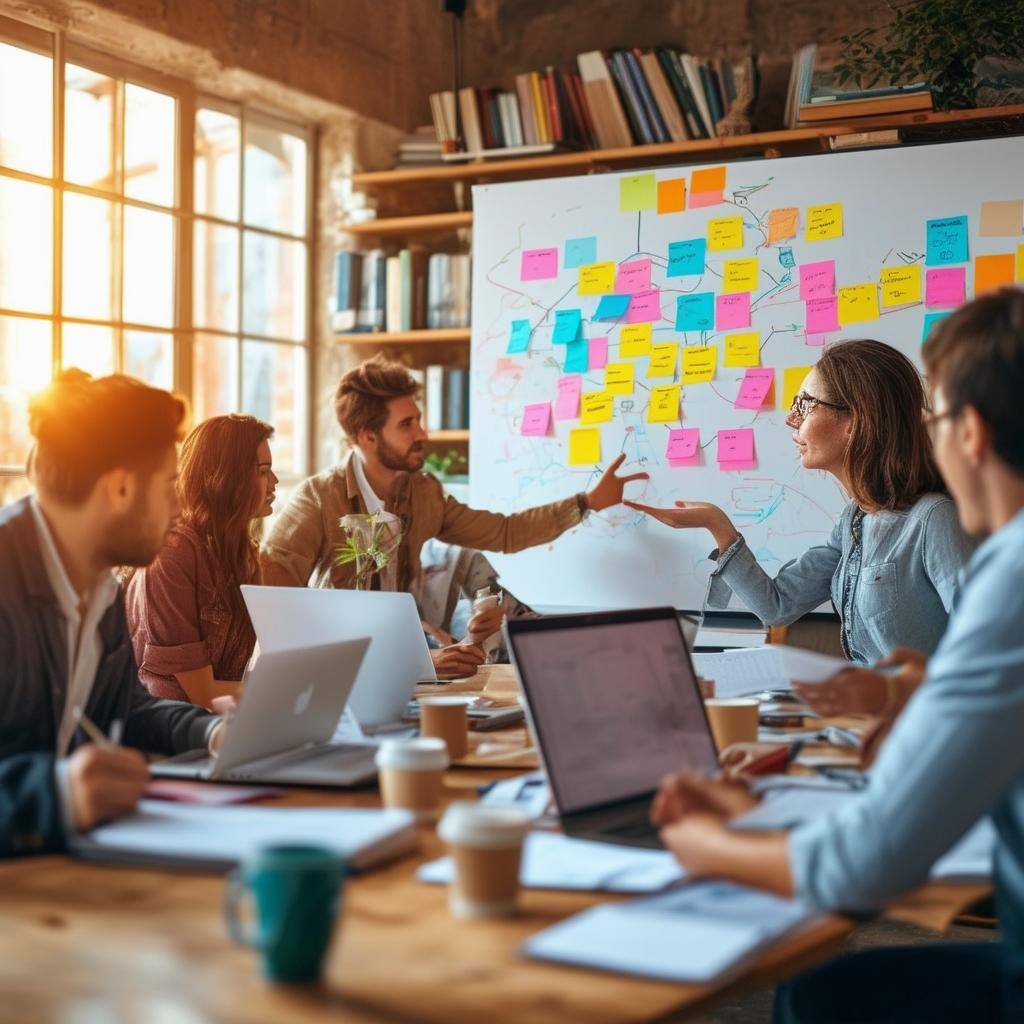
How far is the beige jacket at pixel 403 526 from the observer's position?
Answer: 3.56m

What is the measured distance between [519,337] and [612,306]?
34 centimetres

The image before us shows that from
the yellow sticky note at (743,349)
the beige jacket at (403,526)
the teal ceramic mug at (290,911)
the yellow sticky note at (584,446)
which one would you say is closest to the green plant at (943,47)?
the yellow sticky note at (743,349)

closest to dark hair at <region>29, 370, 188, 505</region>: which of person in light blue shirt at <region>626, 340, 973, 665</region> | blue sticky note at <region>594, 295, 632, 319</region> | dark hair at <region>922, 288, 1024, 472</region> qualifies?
dark hair at <region>922, 288, 1024, 472</region>

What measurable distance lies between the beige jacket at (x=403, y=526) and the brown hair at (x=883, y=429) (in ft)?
4.21

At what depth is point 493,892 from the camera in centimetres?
116

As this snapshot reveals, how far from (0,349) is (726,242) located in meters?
2.21

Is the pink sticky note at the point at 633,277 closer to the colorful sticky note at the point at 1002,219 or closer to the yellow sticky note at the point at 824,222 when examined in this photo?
the yellow sticky note at the point at 824,222

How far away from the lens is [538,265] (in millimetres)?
4570

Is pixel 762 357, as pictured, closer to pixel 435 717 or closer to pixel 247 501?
pixel 247 501

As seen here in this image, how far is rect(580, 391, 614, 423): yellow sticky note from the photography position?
4.44 m

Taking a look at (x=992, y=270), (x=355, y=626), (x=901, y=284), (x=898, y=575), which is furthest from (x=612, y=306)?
(x=355, y=626)

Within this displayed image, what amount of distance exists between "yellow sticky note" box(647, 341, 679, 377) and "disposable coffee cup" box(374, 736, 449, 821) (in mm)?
2988

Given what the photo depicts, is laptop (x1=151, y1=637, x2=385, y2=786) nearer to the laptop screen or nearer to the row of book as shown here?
the laptop screen

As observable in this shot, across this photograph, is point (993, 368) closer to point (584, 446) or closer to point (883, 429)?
point (883, 429)
